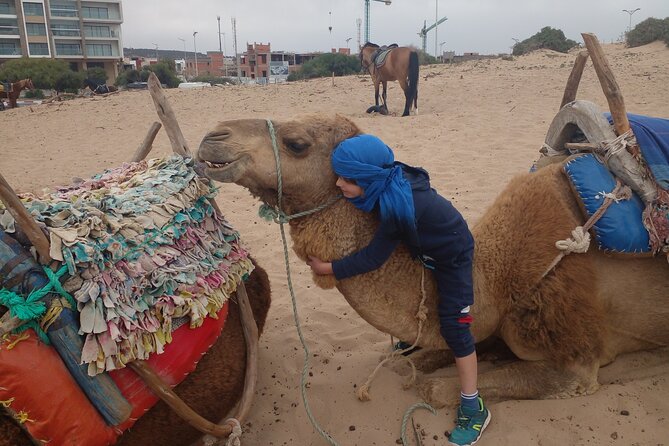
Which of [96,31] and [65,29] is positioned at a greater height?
[96,31]

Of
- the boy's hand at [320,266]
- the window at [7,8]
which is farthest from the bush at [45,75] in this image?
the boy's hand at [320,266]

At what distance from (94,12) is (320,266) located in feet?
276

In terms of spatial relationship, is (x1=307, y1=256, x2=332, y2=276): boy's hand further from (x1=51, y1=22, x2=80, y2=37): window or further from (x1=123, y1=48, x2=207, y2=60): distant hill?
(x1=123, y1=48, x2=207, y2=60): distant hill

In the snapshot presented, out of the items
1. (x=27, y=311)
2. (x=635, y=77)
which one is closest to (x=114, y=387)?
(x=27, y=311)

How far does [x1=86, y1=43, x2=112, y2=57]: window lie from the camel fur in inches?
3110

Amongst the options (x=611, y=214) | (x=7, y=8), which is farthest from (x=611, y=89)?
(x=7, y=8)

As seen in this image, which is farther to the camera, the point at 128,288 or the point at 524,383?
the point at 524,383

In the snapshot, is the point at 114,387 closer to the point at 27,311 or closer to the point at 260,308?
the point at 27,311

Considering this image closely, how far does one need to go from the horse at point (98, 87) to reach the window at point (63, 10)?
3188cm

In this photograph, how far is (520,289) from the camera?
2920 mm

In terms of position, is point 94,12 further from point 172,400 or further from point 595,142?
point 172,400

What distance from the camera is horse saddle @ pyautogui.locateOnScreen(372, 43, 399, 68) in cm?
1445

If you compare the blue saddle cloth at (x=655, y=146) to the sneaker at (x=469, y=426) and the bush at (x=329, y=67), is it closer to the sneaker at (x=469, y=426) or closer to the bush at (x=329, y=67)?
the sneaker at (x=469, y=426)

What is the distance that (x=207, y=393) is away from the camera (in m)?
2.63
